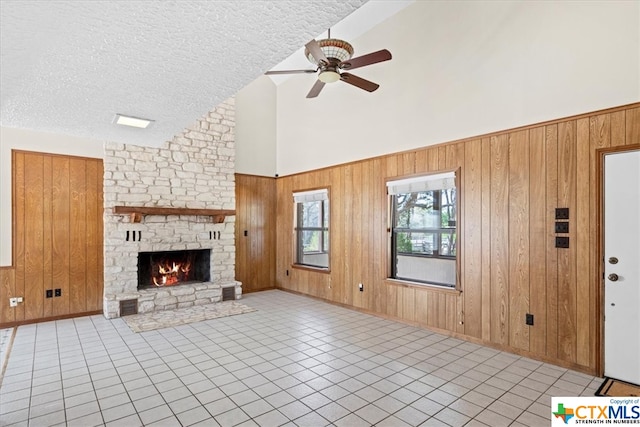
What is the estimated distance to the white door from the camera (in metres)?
2.96

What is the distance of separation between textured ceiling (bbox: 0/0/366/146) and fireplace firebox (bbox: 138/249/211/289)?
11.9 feet

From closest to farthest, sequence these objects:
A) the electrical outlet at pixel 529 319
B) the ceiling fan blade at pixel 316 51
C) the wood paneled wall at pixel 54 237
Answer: the ceiling fan blade at pixel 316 51 < the electrical outlet at pixel 529 319 < the wood paneled wall at pixel 54 237

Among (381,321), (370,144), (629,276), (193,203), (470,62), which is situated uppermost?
(470,62)

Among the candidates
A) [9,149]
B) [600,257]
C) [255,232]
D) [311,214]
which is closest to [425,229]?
[600,257]

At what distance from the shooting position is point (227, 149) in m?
6.62

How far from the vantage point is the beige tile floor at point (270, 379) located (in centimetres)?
251

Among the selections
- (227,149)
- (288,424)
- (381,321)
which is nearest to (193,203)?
(227,149)

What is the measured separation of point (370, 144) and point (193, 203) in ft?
11.0

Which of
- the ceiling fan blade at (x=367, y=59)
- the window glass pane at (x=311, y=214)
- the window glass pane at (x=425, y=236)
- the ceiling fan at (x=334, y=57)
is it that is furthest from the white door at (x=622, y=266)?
the window glass pane at (x=311, y=214)

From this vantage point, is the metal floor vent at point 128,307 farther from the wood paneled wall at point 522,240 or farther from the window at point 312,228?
the wood paneled wall at point 522,240

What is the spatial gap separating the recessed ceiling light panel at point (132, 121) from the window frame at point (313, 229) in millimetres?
3622

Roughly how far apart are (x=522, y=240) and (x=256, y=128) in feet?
18.2

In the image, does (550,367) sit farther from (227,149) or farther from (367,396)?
(227,149)

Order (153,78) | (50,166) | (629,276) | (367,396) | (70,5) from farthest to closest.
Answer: (50,166) < (629,276) < (367,396) < (153,78) < (70,5)
